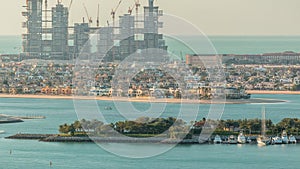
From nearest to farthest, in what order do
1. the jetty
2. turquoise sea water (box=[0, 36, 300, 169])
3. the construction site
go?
1. turquoise sea water (box=[0, 36, 300, 169])
2. the jetty
3. the construction site

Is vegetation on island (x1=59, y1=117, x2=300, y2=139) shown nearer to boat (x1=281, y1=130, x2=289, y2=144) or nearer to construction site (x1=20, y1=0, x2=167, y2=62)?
boat (x1=281, y1=130, x2=289, y2=144)

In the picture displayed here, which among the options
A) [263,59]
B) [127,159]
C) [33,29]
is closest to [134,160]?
[127,159]

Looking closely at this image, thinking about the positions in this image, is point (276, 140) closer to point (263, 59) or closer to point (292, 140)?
point (292, 140)

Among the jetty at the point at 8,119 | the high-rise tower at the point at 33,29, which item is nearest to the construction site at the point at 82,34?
the high-rise tower at the point at 33,29

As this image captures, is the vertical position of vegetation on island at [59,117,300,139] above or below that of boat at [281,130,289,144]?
above

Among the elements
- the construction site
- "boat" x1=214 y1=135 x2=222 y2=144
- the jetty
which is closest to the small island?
"boat" x1=214 y1=135 x2=222 y2=144

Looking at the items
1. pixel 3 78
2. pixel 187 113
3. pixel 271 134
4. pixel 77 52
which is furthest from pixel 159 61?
pixel 271 134
